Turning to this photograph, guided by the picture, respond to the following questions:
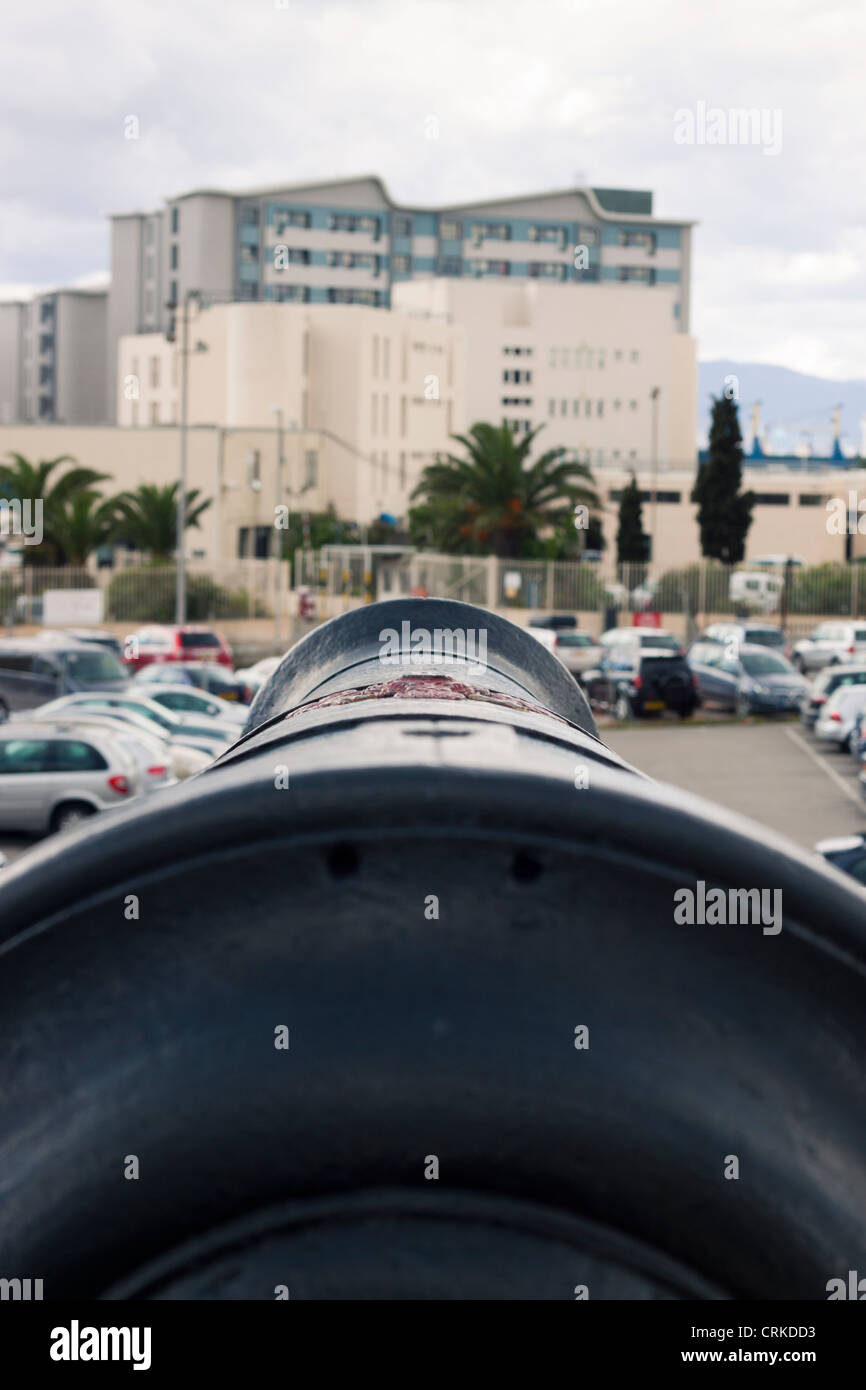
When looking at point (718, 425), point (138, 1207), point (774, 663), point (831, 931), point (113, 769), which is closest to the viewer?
point (138, 1207)

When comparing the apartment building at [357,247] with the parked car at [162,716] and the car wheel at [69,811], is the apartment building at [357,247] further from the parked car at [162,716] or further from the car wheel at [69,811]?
the car wheel at [69,811]

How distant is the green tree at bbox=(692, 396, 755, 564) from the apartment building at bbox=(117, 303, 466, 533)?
Answer: 30597 millimetres

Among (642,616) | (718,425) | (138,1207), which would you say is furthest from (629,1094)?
(718,425)

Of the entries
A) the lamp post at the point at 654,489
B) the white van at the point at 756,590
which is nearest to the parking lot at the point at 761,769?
the white van at the point at 756,590

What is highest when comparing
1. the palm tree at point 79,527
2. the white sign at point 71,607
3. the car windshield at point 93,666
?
the palm tree at point 79,527

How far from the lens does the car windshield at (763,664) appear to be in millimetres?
35531

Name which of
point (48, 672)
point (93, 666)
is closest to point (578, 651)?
point (93, 666)

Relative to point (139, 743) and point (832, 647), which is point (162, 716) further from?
point (832, 647)

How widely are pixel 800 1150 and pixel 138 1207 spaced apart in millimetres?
610

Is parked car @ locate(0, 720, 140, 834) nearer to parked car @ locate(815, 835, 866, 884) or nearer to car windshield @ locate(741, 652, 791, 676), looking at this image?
parked car @ locate(815, 835, 866, 884)

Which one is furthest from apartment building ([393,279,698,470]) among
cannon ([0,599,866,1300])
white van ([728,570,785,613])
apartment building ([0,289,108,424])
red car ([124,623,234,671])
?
cannon ([0,599,866,1300])

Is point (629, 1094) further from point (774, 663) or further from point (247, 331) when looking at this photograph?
point (247, 331)

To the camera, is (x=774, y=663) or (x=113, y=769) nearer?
(x=113, y=769)

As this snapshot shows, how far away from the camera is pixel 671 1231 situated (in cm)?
148
